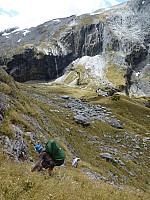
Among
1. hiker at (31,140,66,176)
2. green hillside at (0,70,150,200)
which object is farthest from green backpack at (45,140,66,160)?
green hillside at (0,70,150,200)

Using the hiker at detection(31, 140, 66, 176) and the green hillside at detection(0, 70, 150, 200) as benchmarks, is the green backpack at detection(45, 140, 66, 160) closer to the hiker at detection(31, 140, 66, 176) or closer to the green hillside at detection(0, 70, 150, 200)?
the hiker at detection(31, 140, 66, 176)

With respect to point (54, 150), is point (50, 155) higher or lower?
lower

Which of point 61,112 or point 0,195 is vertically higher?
point 0,195

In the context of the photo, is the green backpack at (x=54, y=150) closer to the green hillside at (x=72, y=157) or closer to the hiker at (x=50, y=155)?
the hiker at (x=50, y=155)

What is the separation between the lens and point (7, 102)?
22.5 metres

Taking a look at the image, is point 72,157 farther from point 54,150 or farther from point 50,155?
point 54,150

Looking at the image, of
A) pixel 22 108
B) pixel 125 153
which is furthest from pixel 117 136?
pixel 22 108

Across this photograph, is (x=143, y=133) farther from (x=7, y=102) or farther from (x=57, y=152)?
(x=57, y=152)

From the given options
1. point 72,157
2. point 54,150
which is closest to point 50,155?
point 54,150

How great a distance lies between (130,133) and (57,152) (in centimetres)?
3334

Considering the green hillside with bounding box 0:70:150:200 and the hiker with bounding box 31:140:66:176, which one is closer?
the green hillside with bounding box 0:70:150:200

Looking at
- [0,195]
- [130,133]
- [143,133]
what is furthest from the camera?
[143,133]

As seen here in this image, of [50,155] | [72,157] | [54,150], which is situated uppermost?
[54,150]

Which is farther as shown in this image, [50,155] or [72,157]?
[72,157]
